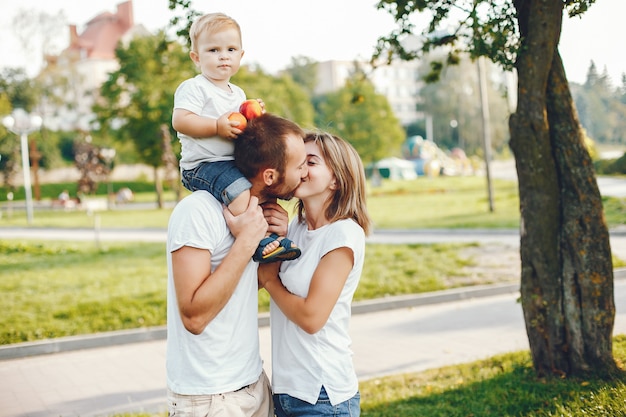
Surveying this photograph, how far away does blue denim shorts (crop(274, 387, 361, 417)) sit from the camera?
2604 millimetres

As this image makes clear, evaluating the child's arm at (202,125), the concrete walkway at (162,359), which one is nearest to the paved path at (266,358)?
the concrete walkway at (162,359)

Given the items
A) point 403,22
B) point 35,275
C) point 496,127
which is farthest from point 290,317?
point 496,127

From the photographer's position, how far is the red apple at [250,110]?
263 centimetres

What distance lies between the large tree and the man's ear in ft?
9.40

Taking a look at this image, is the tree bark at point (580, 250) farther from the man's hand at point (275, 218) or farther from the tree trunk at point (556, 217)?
the man's hand at point (275, 218)

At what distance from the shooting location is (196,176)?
275 cm

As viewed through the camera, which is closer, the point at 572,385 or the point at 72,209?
the point at 572,385

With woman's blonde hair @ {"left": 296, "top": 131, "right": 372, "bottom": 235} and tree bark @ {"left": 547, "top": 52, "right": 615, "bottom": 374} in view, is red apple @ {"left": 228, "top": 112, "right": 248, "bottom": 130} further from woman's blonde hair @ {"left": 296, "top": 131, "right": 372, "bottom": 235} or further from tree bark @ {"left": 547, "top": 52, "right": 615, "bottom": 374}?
tree bark @ {"left": 547, "top": 52, "right": 615, "bottom": 374}

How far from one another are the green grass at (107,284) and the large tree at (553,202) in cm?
522

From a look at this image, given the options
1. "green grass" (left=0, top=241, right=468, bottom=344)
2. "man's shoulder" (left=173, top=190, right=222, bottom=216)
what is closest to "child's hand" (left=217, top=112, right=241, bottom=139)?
"man's shoulder" (left=173, top=190, right=222, bottom=216)

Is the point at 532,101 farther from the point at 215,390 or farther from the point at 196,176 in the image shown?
the point at 215,390

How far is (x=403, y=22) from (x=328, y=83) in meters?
108

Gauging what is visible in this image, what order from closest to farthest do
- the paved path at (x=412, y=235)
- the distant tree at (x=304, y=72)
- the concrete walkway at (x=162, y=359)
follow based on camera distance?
the concrete walkway at (x=162, y=359), the paved path at (x=412, y=235), the distant tree at (x=304, y=72)

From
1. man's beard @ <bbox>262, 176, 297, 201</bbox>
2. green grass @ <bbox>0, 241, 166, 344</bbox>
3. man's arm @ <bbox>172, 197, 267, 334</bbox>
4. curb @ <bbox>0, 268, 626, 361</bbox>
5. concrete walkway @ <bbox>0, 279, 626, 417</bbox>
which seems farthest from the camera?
green grass @ <bbox>0, 241, 166, 344</bbox>
